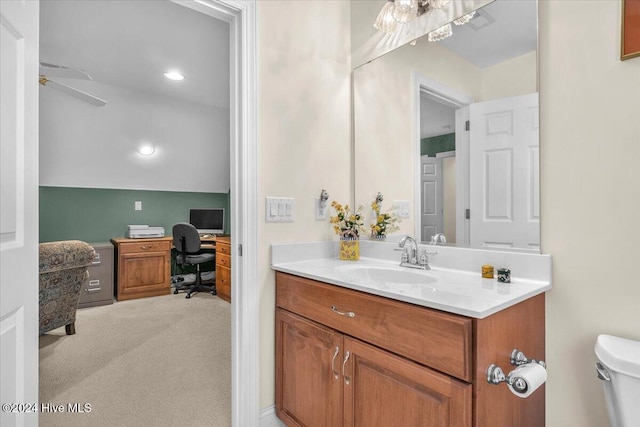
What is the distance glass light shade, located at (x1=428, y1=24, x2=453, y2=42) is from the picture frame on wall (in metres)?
0.65

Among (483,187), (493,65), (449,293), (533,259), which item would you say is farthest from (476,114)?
(449,293)

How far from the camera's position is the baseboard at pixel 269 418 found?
5.21 ft

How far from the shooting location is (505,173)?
53.3 inches

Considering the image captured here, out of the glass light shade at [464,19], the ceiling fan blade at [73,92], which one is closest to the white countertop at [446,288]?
the glass light shade at [464,19]

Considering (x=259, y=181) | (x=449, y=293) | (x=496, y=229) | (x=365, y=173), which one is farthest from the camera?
(x=365, y=173)

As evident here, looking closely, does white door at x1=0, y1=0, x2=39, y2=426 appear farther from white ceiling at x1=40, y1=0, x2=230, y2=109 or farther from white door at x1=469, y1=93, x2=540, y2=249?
white ceiling at x1=40, y1=0, x2=230, y2=109

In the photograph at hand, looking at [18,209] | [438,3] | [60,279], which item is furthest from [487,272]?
[60,279]

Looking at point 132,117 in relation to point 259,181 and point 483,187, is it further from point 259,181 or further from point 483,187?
point 483,187

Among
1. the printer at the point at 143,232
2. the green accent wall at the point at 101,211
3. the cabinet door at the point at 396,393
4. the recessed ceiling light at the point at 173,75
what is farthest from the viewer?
the printer at the point at 143,232

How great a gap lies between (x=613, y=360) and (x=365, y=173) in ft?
4.44

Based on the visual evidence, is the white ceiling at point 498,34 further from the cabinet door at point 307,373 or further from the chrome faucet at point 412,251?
the cabinet door at point 307,373

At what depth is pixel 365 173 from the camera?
196 cm

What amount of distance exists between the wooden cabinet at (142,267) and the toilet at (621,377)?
4.60m

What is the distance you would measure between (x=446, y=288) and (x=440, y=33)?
1.25 meters
